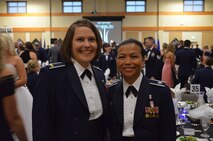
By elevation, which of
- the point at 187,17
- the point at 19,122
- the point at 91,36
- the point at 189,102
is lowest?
the point at 189,102

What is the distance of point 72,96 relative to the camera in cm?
186

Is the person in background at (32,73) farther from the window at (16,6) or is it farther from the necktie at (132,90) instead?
the window at (16,6)

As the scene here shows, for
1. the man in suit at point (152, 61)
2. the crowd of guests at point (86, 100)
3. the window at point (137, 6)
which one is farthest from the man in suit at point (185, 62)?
the window at point (137, 6)

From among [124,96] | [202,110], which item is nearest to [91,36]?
[124,96]

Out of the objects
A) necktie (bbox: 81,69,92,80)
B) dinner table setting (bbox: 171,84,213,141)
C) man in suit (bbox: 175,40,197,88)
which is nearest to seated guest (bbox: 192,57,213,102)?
dinner table setting (bbox: 171,84,213,141)

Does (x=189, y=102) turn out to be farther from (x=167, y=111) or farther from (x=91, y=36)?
(x=91, y=36)

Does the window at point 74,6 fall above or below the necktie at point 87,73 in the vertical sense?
above

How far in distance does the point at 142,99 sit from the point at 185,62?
674 centimetres

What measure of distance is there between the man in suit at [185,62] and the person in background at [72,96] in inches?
267

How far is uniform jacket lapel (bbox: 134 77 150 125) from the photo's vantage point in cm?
199

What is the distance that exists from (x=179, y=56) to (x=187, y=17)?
11830 millimetres

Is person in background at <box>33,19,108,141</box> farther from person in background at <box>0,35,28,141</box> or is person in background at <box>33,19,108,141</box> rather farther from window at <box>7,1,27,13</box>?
window at <box>7,1,27,13</box>

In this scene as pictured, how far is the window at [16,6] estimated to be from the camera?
66.1 feet

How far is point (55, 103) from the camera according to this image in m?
1.84
